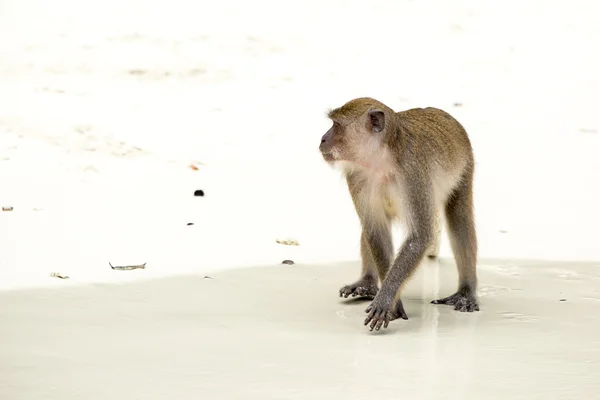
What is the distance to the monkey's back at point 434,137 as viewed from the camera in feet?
23.5

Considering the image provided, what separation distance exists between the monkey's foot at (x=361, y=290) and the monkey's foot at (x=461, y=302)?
0.39 meters

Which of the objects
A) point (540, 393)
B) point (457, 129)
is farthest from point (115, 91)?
point (540, 393)

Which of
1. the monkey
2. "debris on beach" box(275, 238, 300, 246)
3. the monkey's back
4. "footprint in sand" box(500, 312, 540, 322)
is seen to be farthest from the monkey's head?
"debris on beach" box(275, 238, 300, 246)

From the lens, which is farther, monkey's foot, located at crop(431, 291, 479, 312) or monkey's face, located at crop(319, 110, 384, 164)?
monkey's foot, located at crop(431, 291, 479, 312)

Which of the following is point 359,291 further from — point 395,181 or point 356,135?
point 356,135

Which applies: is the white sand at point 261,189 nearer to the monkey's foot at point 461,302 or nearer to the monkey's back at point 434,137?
the monkey's foot at point 461,302

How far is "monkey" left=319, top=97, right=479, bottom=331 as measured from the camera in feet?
23.0

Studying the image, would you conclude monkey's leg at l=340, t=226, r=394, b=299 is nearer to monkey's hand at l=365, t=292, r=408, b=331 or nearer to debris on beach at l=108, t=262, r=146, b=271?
monkey's hand at l=365, t=292, r=408, b=331

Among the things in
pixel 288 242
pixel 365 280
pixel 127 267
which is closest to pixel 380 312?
pixel 365 280

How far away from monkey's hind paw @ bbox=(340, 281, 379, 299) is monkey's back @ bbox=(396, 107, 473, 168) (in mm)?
967

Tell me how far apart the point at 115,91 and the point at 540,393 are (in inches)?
384

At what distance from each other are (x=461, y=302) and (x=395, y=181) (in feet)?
3.24

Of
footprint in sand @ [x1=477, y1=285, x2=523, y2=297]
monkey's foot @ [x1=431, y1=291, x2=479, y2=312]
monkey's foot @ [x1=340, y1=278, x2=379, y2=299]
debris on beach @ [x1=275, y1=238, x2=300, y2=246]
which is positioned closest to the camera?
monkey's foot @ [x1=431, y1=291, x2=479, y2=312]

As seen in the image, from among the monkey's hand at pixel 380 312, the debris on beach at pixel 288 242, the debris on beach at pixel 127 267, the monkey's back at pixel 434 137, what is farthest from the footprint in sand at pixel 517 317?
the debris on beach at pixel 127 267
